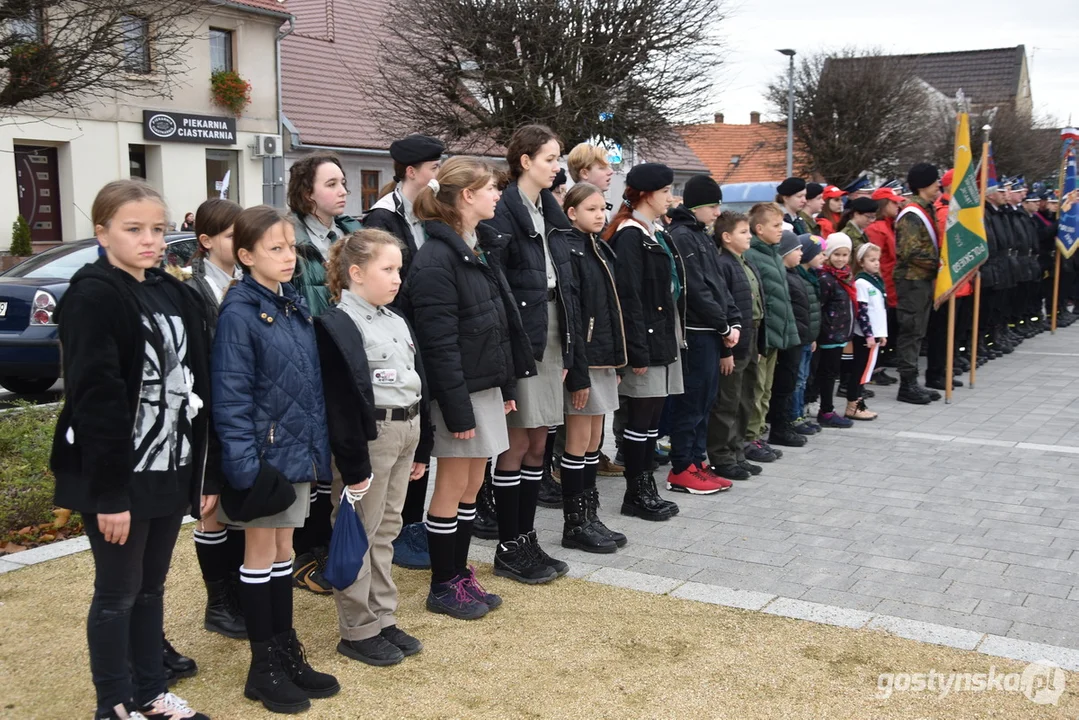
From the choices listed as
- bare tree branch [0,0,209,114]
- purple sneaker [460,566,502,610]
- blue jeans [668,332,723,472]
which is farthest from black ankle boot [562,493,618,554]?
bare tree branch [0,0,209,114]

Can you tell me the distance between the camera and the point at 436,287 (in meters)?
4.50

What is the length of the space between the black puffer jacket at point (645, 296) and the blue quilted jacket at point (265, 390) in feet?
8.57

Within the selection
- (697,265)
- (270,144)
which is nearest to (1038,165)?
(270,144)

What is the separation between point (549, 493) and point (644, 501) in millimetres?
703

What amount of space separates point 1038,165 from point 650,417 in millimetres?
35388

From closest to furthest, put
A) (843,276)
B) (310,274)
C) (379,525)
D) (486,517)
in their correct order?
(379,525)
(310,274)
(486,517)
(843,276)

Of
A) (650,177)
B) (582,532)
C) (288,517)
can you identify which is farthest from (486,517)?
(288,517)

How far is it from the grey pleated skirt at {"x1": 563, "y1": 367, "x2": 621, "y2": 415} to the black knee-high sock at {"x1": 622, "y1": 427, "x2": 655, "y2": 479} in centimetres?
51

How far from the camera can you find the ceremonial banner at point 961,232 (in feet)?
33.9

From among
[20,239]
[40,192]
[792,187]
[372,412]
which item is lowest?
[372,412]

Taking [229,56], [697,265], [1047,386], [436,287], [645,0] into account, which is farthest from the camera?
[229,56]

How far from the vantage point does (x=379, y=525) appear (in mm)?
4328

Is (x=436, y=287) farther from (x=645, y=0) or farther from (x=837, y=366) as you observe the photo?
(x=645, y=0)

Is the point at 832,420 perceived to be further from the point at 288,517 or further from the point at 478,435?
the point at 288,517
